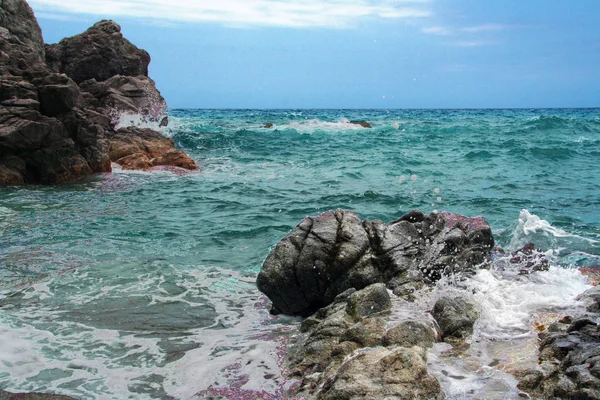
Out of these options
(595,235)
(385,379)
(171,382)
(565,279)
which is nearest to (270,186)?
(595,235)

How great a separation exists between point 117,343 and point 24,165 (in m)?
12.9

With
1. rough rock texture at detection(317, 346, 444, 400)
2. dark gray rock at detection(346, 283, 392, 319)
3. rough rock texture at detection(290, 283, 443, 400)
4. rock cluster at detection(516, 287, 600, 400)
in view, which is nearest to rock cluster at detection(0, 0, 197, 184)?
rough rock texture at detection(290, 283, 443, 400)

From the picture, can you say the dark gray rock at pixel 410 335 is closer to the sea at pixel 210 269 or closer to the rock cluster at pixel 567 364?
the sea at pixel 210 269

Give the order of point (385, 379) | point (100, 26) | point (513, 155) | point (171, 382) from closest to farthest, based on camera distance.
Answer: point (385, 379), point (171, 382), point (513, 155), point (100, 26)

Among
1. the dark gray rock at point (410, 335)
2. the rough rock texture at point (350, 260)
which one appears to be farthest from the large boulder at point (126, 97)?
the dark gray rock at point (410, 335)

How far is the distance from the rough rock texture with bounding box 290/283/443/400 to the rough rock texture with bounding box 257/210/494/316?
625 mm

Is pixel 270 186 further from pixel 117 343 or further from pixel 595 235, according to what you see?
pixel 117 343

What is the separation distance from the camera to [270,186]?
59.4 ft

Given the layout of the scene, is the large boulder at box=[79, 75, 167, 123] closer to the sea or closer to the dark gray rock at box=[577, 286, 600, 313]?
the sea

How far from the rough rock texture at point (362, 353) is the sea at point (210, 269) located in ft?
0.91

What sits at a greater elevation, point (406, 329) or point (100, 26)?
point (100, 26)

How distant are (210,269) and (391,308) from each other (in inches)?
158

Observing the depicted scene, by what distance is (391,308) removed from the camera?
6.28 m

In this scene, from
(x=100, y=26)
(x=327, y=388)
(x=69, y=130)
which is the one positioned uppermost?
(x=100, y=26)
